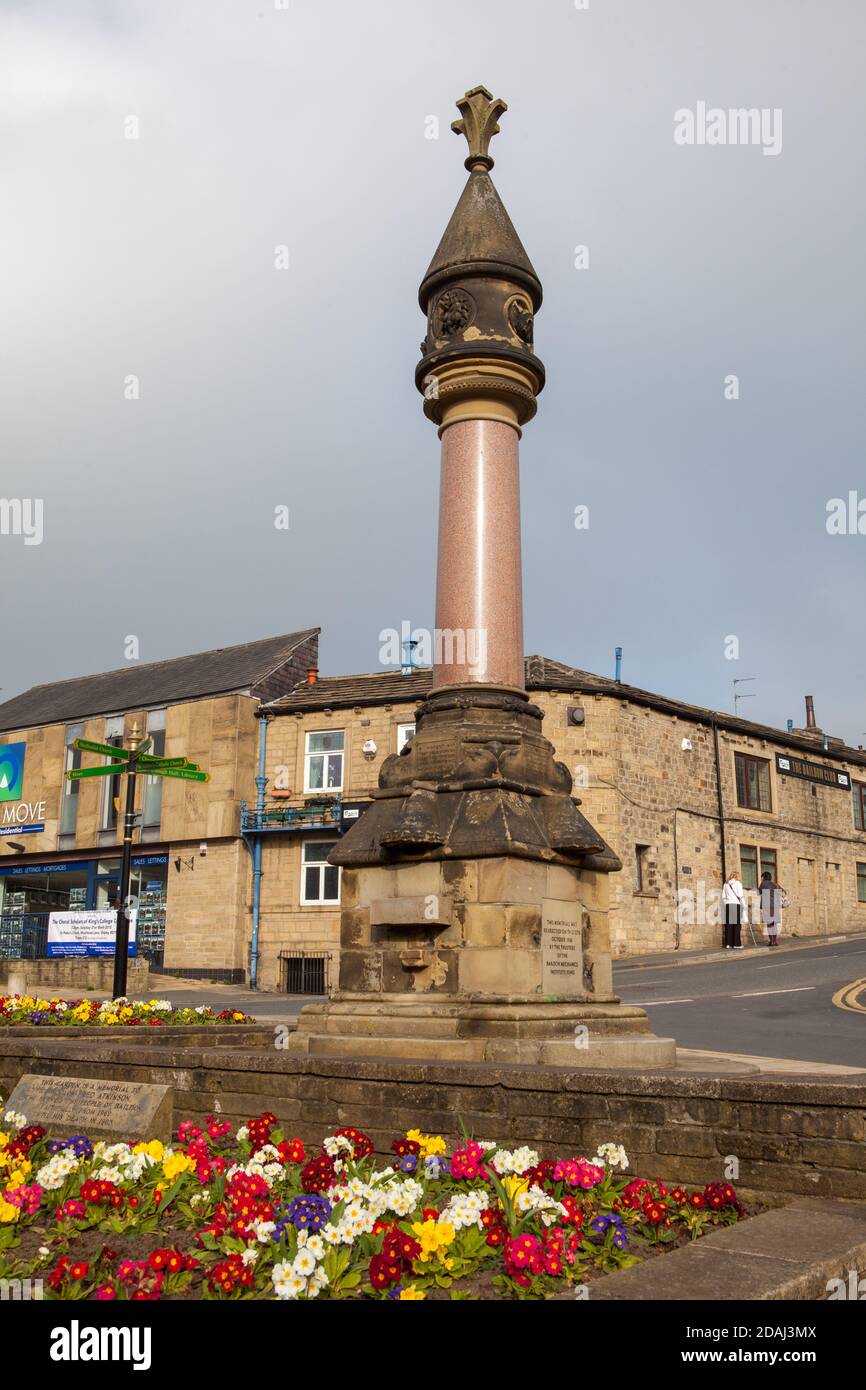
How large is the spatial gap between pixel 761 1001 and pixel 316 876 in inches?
581

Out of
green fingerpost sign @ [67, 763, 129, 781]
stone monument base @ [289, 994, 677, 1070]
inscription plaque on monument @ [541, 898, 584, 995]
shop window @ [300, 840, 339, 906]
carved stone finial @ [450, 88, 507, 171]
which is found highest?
carved stone finial @ [450, 88, 507, 171]

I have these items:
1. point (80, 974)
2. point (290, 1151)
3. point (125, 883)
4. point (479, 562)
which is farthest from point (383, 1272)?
point (80, 974)

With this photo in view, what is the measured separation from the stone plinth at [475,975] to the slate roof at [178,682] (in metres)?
22.2

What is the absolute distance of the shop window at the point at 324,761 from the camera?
29656 millimetres

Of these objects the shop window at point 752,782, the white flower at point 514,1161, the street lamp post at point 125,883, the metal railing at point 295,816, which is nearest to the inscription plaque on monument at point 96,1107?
the white flower at point 514,1161

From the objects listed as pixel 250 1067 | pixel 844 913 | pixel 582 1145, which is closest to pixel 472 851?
pixel 250 1067

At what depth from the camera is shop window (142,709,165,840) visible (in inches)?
1224

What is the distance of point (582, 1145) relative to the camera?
549 centimetres

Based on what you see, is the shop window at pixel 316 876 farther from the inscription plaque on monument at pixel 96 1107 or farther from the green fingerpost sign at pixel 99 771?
the inscription plaque on monument at pixel 96 1107

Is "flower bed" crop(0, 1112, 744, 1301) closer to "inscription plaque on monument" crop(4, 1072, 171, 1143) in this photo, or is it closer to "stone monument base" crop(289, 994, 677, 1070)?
"inscription plaque on monument" crop(4, 1072, 171, 1143)

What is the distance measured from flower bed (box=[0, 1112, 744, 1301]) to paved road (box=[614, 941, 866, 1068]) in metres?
6.26

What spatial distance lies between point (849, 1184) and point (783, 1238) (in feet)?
3.01

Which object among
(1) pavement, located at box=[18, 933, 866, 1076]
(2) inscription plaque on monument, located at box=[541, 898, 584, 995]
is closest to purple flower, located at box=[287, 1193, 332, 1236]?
(1) pavement, located at box=[18, 933, 866, 1076]

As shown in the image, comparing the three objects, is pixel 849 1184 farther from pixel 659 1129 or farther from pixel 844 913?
pixel 844 913
